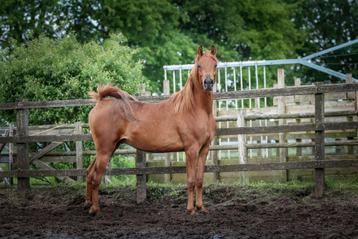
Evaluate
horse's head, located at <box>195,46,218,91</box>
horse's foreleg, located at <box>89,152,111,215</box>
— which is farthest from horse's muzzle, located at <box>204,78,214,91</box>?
horse's foreleg, located at <box>89,152,111,215</box>

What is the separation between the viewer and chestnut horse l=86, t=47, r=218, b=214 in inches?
296

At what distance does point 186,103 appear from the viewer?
7730 millimetres

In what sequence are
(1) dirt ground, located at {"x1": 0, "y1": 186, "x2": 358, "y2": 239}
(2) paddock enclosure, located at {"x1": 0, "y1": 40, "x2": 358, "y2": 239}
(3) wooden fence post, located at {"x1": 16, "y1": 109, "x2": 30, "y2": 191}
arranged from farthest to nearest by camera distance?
(3) wooden fence post, located at {"x1": 16, "y1": 109, "x2": 30, "y2": 191}, (2) paddock enclosure, located at {"x1": 0, "y1": 40, "x2": 358, "y2": 239}, (1) dirt ground, located at {"x1": 0, "y1": 186, "x2": 358, "y2": 239}

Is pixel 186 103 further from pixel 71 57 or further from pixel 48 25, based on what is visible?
pixel 48 25

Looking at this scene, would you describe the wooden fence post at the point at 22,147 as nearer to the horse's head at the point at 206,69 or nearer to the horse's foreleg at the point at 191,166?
the horse's foreleg at the point at 191,166

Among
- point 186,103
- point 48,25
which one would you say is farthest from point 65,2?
point 186,103

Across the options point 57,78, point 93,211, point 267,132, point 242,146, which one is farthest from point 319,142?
point 57,78

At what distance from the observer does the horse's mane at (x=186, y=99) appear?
768cm

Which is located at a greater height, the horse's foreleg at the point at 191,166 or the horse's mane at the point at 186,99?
the horse's mane at the point at 186,99

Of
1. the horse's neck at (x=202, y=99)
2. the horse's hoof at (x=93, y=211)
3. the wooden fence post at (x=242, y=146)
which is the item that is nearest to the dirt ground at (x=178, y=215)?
the horse's hoof at (x=93, y=211)

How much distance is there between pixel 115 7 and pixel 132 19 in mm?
835

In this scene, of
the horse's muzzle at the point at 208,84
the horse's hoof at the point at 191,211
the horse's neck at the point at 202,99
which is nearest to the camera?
the horse's muzzle at the point at 208,84

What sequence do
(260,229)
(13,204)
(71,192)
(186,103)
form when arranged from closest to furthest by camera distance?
(260,229), (186,103), (13,204), (71,192)

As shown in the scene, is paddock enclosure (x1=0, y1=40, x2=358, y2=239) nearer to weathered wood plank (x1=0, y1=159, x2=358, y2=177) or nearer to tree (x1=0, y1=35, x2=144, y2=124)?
weathered wood plank (x1=0, y1=159, x2=358, y2=177)
